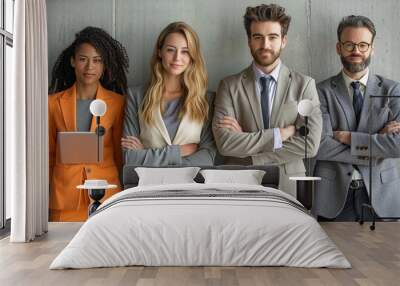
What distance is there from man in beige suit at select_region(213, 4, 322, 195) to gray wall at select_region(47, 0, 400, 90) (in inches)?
7.1

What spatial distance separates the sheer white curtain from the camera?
6.39m

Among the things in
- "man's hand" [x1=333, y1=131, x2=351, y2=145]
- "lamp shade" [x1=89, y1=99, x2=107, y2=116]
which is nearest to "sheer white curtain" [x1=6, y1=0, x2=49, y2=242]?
"lamp shade" [x1=89, y1=99, x2=107, y2=116]

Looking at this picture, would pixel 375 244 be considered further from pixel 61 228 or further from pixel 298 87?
pixel 61 228

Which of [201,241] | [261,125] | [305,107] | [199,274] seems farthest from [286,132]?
[199,274]

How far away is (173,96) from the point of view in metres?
7.82

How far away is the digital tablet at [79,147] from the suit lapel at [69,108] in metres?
0.14

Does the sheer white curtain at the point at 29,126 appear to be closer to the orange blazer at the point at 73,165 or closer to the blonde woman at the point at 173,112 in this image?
the orange blazer at the point at 73,165

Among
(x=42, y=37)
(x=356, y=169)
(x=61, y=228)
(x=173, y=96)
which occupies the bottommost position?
(x=61, y=228)

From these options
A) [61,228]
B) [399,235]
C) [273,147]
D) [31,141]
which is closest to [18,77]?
[31,141]

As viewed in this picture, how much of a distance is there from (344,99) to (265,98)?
92cm

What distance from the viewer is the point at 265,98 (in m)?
7.87

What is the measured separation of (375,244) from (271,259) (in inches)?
64.7

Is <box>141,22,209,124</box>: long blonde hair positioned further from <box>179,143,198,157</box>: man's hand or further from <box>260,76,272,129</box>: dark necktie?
<box>260,76,272,129</box>: dark necktie

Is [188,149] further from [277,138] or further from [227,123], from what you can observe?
[277,138]
